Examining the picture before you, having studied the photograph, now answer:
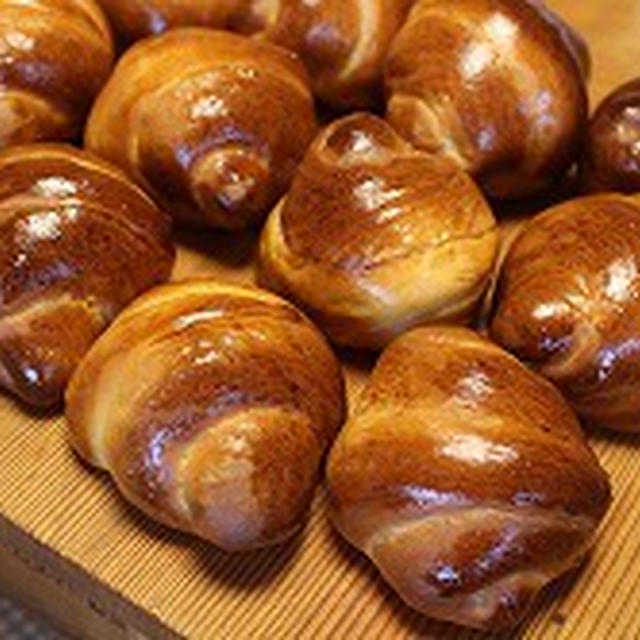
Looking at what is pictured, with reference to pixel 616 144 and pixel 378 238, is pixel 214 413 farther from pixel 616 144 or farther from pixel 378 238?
pixel 616 144

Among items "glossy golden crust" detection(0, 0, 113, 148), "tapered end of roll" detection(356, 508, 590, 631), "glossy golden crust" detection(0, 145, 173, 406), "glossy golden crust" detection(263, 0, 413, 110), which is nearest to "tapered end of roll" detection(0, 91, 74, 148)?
"glossy golden crust" detection(0, 0, 113, 148)

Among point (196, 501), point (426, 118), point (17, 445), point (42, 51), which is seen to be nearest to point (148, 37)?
point (42, 51)

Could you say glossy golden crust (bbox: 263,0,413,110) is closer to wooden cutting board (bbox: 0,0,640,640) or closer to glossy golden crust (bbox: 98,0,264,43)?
glossy golden crust (bbox: 98,0,264,43)

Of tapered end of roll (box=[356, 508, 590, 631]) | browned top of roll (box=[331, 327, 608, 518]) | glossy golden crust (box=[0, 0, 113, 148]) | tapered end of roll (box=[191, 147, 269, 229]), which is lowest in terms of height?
tapered end of roll (box=[356, 508, 590, 631])

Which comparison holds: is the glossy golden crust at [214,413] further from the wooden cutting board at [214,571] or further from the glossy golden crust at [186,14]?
the glossy golden crust at [186,14]

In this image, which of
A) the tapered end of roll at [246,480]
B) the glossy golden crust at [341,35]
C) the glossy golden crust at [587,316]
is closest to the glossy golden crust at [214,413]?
the tapered end of roll at [246,480]

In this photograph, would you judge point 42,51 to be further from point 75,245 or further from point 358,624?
point 358,624
